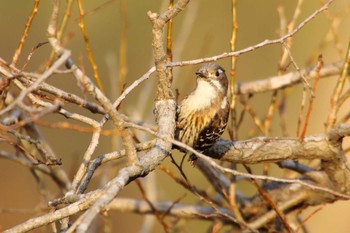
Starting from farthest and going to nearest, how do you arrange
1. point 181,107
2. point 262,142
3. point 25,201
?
1. point 25,201
2. point 181,107
3. point 262,142

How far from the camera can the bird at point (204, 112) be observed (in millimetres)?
4477

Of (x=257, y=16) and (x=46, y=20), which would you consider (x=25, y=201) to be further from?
(x=257, y=16)

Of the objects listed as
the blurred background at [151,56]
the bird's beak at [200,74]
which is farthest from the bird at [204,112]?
the blurred background at [151,56]

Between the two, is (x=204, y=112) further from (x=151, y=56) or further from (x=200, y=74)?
(x=151, y=56)

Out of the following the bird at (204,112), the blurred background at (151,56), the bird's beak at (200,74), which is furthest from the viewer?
the blurred background at (151,56)

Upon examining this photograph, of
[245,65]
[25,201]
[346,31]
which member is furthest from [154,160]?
[245,65]

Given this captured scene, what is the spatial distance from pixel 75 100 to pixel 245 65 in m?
11.5

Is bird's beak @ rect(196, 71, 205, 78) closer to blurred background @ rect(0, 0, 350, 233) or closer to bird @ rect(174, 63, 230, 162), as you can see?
bird @ rect(174, 63, 230, 162)

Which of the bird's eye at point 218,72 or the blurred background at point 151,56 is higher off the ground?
the blurred background at point 151,56

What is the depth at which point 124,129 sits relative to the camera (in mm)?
2930

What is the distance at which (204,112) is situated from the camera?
465cm

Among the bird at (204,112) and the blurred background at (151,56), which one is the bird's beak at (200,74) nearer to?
the bird at (204,112)

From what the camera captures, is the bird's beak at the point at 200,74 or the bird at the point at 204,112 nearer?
the bird at the point at 204,112

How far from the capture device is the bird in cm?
448
